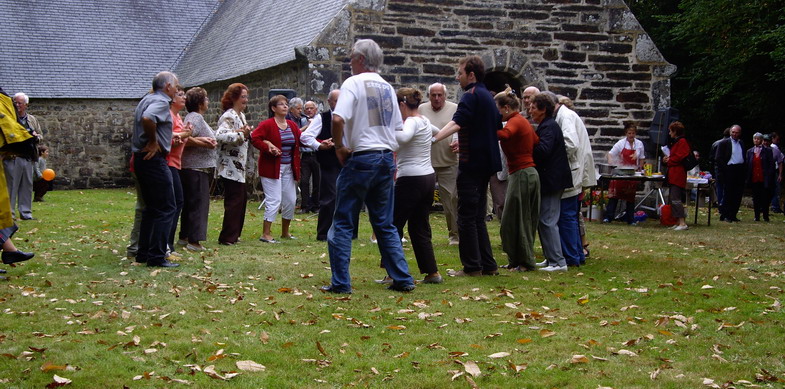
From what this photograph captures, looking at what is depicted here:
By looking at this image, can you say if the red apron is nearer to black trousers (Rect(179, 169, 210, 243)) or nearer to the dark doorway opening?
the dark doorway opening

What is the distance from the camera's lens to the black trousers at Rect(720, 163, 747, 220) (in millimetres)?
15250

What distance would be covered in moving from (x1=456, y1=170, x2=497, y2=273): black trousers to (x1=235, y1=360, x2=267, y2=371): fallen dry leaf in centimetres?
323

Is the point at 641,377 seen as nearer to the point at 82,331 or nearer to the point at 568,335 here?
the point at 568,335

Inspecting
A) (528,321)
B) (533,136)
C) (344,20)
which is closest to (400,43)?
(344,20)

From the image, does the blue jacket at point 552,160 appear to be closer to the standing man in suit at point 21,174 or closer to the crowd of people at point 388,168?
the crowd of people at point 388,168

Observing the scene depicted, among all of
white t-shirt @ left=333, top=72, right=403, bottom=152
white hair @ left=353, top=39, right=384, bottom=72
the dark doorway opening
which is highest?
the dark doorway opening

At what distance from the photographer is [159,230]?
25.3 feet

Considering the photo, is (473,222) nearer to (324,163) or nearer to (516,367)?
(516,367)

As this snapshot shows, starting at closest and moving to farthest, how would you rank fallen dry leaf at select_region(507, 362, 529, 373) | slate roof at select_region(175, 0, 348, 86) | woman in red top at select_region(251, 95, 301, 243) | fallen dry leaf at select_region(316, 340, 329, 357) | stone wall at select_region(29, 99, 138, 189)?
1. fallen dry leaf at select_region(507, 362, 529, 373)
2. fallen dry leaf at select_region(316, 340, 329, 357)
3. woman in red top at select_region(251, 95, 301, 243)
4. slate roof at select_region(175, 0, 348, 86)
5. stone wall at select_region(29, 99, 138, 189)

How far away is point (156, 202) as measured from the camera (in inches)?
303

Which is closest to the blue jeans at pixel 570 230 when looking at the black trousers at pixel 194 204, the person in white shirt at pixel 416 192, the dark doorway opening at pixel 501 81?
the person in white shirt at pixel 416 192

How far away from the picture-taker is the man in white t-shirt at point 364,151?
635cm

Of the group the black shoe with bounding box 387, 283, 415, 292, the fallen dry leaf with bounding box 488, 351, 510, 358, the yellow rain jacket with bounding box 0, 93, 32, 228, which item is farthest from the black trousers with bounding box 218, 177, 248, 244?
the fallen dry leaf with bounding box 488, 351, 510, 358

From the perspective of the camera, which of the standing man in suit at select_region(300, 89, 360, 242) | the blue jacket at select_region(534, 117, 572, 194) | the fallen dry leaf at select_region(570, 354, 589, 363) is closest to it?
the fallen dry leaf at select_region(570, 354, 589, 363)
